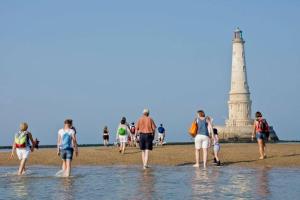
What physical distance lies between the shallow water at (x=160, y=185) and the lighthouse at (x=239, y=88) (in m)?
61.8

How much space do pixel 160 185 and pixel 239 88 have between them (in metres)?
67.1

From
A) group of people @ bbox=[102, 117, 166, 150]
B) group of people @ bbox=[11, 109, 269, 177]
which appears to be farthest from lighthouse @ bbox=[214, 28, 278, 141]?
group of people @ bbox=[11, 109, 269, 177]

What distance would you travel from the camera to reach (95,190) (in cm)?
1370

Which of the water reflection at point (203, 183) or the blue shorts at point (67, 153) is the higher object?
the blue shorts at point (67, 153)

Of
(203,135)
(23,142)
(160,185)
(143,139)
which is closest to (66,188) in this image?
(160,185)

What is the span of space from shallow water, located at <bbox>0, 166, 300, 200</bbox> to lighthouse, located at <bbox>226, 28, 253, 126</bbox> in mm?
61801

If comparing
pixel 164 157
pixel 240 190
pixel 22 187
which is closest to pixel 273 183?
pixel 240 190

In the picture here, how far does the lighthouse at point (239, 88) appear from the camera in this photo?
79938mm

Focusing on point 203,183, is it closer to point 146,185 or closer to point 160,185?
point 160,185

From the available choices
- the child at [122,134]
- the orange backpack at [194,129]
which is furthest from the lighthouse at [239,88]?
the orange backpack at [194,129]

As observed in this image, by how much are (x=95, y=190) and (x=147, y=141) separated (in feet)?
24.5

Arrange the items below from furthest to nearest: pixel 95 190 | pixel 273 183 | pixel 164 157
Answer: pixel 164 157 → pixel 273 183 → pixel 95 190

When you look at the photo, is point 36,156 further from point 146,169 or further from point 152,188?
point 152,188

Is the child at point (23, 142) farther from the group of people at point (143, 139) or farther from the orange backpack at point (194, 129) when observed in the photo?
the orange backpack at point (194, 129)
